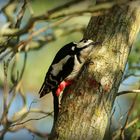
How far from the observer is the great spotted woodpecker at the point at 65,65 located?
11.0 feet

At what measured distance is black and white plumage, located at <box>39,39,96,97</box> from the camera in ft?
11.1

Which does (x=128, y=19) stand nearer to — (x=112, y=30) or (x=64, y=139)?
(x=112, y=30)

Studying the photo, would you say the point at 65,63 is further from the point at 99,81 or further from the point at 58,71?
the point at 99,81

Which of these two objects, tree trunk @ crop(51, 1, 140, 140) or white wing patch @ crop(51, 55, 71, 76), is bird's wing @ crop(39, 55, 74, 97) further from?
tree trunk @ crop(51, 1, 140, 140)

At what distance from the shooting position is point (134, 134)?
3.95 metres

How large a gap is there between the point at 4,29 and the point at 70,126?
3.49 feet

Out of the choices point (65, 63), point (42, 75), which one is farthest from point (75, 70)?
point (42, 75)

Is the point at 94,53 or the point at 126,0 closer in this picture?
the point at 126,0

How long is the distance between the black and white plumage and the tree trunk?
0.11 m

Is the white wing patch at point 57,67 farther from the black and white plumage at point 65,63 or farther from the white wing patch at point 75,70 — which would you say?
the white wing patch at point 75,70

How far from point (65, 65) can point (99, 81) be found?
423mm

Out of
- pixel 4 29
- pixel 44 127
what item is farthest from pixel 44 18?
pixel 44 127

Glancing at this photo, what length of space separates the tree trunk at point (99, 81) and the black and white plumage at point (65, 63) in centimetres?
11

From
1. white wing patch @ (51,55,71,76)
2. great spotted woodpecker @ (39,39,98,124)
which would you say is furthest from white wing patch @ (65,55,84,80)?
white wing patch @ (51,55,71,76)
